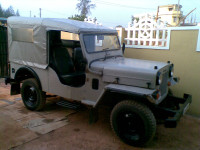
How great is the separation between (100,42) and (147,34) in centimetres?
224

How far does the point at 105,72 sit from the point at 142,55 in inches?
109

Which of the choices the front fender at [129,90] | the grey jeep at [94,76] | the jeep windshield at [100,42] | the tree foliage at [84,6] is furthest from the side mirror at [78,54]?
the tree foliage at [84,6]

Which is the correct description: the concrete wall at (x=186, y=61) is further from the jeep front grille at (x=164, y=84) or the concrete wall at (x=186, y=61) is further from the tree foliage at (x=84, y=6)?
the tree foliage at (x=84, y=6)

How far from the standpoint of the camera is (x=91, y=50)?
3.91 metres

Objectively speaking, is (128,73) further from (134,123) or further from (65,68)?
(65,68)

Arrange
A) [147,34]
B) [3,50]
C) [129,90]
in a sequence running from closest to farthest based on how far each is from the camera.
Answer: [129,90] < [147,34] < [3,50]

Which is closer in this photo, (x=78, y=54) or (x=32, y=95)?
(x=78, y=54)

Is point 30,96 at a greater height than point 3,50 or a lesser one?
lesser

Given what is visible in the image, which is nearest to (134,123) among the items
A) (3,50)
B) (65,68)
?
(65,68)

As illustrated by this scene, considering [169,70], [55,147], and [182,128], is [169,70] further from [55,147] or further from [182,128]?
[55,147]

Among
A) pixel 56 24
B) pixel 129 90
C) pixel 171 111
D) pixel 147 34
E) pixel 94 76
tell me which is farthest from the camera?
pixel 147 34

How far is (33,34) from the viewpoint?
14.4 ft

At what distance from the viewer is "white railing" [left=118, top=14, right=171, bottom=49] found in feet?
18.5

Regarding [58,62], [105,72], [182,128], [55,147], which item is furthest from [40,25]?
[182,128]
